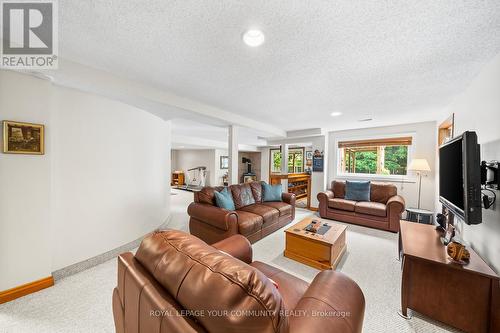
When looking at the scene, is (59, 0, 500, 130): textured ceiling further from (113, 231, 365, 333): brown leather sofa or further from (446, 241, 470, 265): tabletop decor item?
(446, 241, 470, 265): tabletop decor item

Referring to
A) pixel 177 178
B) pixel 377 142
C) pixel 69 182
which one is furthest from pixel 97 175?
pixel 177 178

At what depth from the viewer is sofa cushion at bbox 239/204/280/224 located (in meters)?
3.29

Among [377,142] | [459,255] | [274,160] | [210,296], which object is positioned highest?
[377,142]

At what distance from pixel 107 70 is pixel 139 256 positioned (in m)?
2.18

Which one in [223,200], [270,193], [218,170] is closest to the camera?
[223,200]

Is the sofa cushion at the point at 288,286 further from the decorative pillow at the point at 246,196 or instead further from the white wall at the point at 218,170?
the white wall at the point at 218,170

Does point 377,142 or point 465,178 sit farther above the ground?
point 377,142

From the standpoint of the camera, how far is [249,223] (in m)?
2.91

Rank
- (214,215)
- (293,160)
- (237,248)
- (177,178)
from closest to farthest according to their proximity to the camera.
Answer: (237,248) < (214,215) < (293,160) < (177,178)

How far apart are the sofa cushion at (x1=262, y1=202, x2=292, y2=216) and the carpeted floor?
0.95 m

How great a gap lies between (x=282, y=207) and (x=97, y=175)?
9.85ft

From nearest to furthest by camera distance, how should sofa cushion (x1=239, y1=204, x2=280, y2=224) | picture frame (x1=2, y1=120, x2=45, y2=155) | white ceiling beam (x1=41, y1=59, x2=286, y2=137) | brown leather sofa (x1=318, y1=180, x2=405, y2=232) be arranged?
1. picture frame (x1=2, y1=120, x2=45, y2=155)
2. white ceiling beam (x1=41, y1=59, x2=286, y2=137)
3. sofa cushion (x1=239, y1=204, x2=280, y2=224)
4. brown leather sofa (x1=318, y1=180, x2=405, y2=232)

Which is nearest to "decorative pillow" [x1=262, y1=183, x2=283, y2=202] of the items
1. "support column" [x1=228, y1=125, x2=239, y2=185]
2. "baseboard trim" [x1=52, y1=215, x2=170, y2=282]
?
"support column" [x1=228, y1=125, x2=239, y2=185]

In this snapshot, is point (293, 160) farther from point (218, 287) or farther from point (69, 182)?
point (218, 287)
